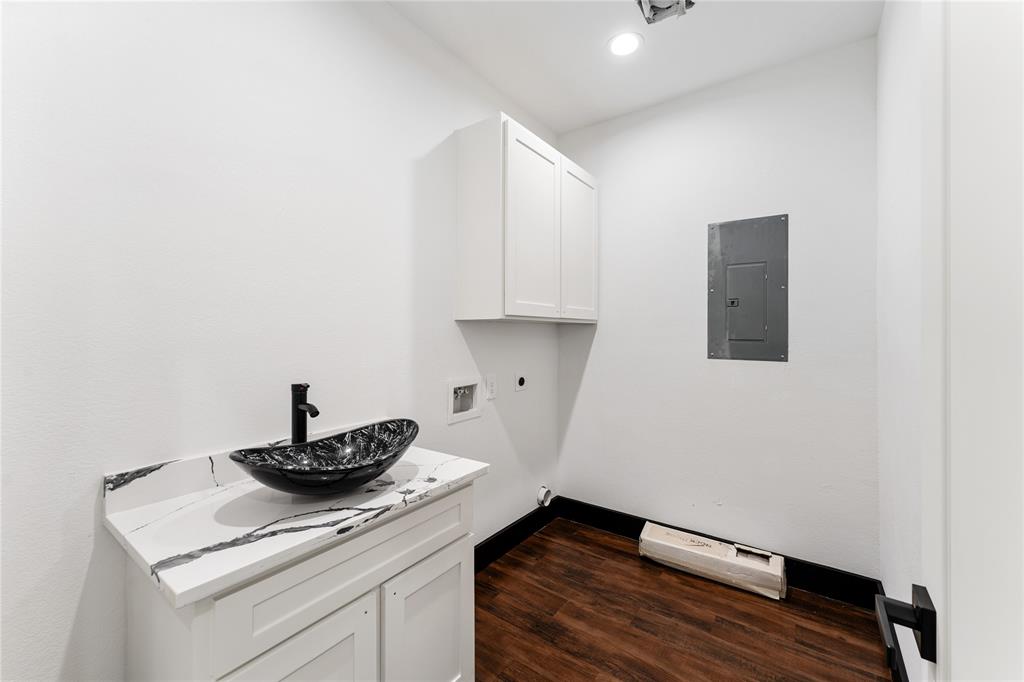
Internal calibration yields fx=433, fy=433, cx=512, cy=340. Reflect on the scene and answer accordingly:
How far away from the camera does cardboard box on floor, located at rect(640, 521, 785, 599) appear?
2.04 metres

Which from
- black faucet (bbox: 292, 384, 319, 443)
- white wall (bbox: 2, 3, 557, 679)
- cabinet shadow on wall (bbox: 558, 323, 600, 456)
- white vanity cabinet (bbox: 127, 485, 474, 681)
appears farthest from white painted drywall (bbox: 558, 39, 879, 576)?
black faucet (bbox: 292, 384, 319, 443)

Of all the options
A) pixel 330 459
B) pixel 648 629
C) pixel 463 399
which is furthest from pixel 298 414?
pixel 648 629

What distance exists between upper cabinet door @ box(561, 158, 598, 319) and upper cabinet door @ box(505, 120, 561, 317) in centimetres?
8

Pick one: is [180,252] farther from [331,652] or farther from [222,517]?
[331,652]

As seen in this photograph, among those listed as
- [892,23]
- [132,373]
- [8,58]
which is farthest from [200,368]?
[892,23]

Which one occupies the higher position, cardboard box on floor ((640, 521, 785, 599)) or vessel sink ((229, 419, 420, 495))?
vessel sink ((229, 419, 420, 495))

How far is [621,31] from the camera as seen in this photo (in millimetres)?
1923

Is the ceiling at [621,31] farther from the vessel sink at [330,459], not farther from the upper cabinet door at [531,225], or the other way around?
the vessel sink at [330,459]

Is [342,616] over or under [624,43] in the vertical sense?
under

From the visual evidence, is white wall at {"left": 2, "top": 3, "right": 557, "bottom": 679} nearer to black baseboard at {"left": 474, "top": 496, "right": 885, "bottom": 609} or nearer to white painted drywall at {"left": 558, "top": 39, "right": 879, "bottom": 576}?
black baseboard at {"left": 474, "top": 496, "right": 885, "bottom": 609}

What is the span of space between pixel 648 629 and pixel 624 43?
259 centimetres

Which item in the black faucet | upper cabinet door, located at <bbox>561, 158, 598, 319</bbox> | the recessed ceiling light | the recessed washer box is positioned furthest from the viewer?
upper cabinet door, located at <bbox>561, 158, 598, 319</bbox>

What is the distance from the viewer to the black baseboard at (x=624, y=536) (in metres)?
1.97

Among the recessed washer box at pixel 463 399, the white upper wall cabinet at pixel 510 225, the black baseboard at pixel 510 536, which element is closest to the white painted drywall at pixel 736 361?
the black baseboard at pixel 510 536
